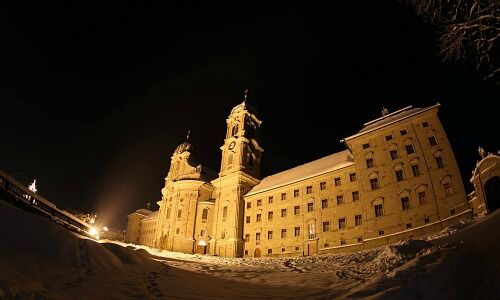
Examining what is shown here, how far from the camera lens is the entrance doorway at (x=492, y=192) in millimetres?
25477

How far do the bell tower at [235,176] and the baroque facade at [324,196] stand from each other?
200 mm

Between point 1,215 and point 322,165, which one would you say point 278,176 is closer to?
point 322,165

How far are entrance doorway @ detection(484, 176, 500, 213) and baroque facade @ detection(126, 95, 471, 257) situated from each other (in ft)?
5.94

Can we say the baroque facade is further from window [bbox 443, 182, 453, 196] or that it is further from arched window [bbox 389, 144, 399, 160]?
arched window [bbox 389, 144, 399, 160]

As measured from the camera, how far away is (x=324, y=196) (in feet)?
132

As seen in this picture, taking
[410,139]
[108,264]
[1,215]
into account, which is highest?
[410,139]

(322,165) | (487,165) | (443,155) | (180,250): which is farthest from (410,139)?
(180,250)

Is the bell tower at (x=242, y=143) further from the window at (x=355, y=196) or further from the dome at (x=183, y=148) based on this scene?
the window at (x=355, y=196)

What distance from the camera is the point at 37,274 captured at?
753 centimetres

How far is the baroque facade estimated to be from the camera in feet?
101

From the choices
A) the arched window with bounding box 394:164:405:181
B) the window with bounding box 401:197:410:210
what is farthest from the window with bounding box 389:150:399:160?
the window with bounding box 401:197:410:210

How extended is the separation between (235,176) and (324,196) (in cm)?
1905

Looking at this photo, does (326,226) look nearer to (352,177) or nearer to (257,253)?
(352,177)

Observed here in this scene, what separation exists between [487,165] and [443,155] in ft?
12.7
